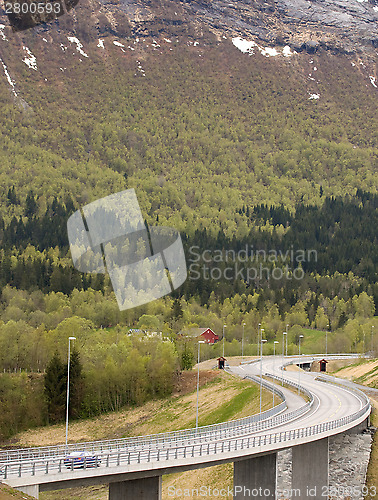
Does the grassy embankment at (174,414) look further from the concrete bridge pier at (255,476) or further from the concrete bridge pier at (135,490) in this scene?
the concrete bridge pier at (135,490)

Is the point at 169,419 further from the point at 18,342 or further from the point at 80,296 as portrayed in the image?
the point at 80,296

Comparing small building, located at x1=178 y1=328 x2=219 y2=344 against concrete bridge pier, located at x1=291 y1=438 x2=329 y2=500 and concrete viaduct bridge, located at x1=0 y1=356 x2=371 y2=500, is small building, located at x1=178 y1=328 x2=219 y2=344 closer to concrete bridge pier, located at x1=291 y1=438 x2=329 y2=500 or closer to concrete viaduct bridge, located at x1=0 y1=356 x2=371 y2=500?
concrete viaduct bridge, located at x1=0 y1=356 x2=371 y2=500

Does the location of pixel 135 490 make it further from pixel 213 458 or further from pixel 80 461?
pixel 80 461

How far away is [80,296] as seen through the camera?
17962cm

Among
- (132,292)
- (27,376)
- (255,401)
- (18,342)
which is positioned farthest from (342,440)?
(132,292)

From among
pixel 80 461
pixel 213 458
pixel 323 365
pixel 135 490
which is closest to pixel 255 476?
pixel 213 458

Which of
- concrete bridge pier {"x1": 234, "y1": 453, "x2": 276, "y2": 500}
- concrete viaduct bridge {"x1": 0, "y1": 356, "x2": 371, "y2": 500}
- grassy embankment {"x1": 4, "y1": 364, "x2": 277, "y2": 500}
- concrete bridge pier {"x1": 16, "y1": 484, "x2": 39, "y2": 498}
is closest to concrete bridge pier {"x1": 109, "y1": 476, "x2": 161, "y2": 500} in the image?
concrete viaduct bridge {"x1": 0, "y1": 356, "x2": 371, "y2": 500}

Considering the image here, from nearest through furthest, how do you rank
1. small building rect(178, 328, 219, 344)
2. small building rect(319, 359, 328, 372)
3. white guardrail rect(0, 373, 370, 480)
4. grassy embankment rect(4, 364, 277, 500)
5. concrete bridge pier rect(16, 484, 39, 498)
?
1. concrete bridge pier rect(16, 484, 39, 498)
2. white guardrail rect(0, 373, 370, 480)
3. grassy embankment rect(4, 364, 277, 500)
4. small building rect(319, 359, 328, 372)
5. small building rect(178, 328, 219, 344)

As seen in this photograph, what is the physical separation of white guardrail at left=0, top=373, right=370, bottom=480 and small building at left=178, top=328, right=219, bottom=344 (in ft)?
256

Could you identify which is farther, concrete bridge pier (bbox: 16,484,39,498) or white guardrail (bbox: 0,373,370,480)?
white guardrail (bbox: 0,373,370,480)

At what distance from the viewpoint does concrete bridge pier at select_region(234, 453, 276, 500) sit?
173ft

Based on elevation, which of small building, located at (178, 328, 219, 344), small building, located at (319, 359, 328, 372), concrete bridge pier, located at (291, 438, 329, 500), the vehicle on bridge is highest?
the vehicle on bridge

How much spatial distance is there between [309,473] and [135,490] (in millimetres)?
18099

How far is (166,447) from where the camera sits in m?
50.7
